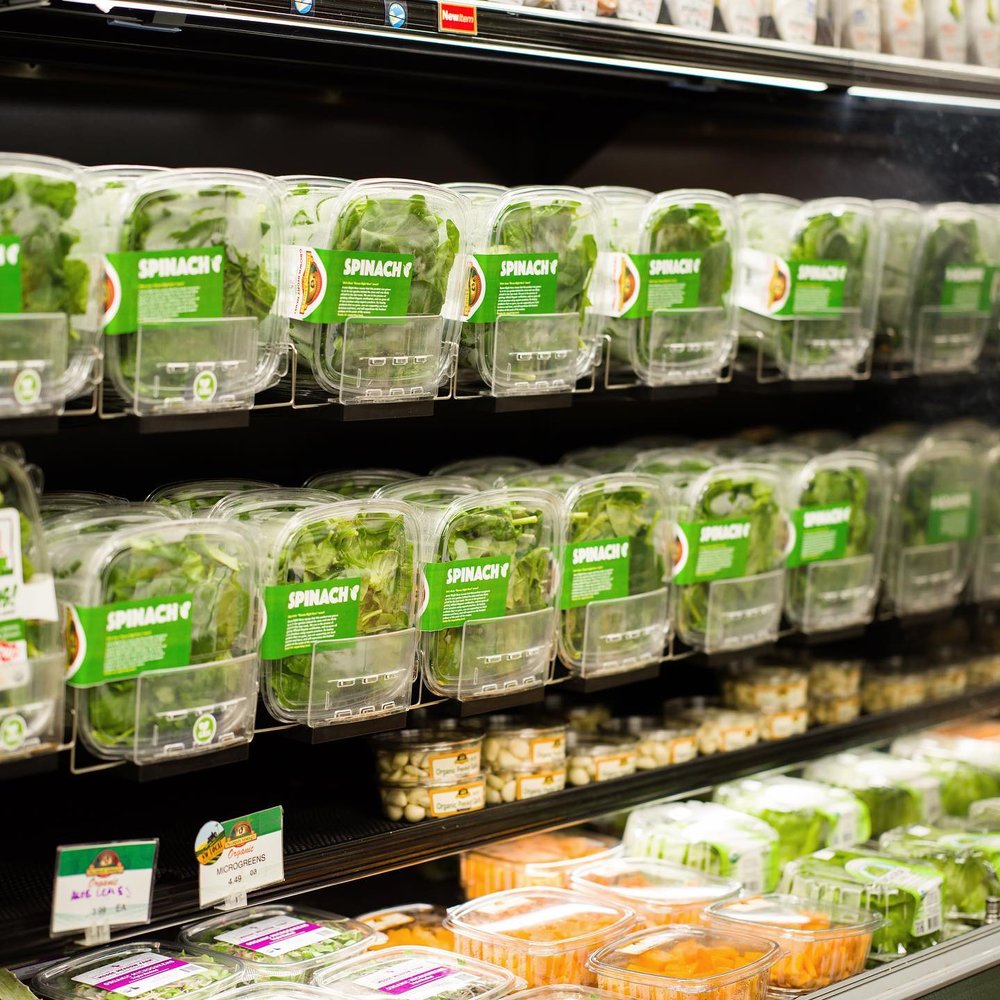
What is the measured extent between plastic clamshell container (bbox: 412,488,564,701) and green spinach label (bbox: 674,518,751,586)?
0.32 meters

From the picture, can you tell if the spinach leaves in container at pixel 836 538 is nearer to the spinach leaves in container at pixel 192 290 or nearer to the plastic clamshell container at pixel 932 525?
the plastic clamshell container at pixel 932 525

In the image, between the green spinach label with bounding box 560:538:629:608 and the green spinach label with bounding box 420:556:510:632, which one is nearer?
the green spinach label with bounding box 420:556:510:632

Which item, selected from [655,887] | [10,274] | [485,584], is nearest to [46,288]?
[10,274]

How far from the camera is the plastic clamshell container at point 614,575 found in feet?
8.79

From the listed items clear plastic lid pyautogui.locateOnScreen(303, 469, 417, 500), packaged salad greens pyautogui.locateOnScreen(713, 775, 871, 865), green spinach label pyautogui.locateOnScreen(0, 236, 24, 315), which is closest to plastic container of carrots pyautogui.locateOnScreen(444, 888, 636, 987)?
packaged salad greens pyautogui.locateOnScreen(713, 775, 871, 865)

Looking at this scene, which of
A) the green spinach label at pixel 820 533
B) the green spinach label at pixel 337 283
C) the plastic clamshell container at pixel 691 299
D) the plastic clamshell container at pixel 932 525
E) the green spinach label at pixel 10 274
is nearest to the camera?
the green spinach label at pixel 10 274

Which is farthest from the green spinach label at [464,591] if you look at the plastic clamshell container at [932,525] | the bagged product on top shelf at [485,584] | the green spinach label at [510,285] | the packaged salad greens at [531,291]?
the plastic clamshell container at [932,525]

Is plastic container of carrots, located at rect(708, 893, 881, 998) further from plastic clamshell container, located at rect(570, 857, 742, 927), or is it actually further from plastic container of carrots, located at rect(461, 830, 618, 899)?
plastic container of carrots, located at rect(461, 830, 618, 899)

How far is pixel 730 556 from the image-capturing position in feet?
9.60

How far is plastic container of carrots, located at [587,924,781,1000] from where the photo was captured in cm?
242

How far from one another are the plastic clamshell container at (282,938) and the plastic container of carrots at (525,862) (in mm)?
374

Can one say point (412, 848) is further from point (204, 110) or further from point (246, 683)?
point (204, 110)

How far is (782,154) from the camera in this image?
11.9ft

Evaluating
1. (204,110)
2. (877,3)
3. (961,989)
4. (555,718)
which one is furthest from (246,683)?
(877,3)
